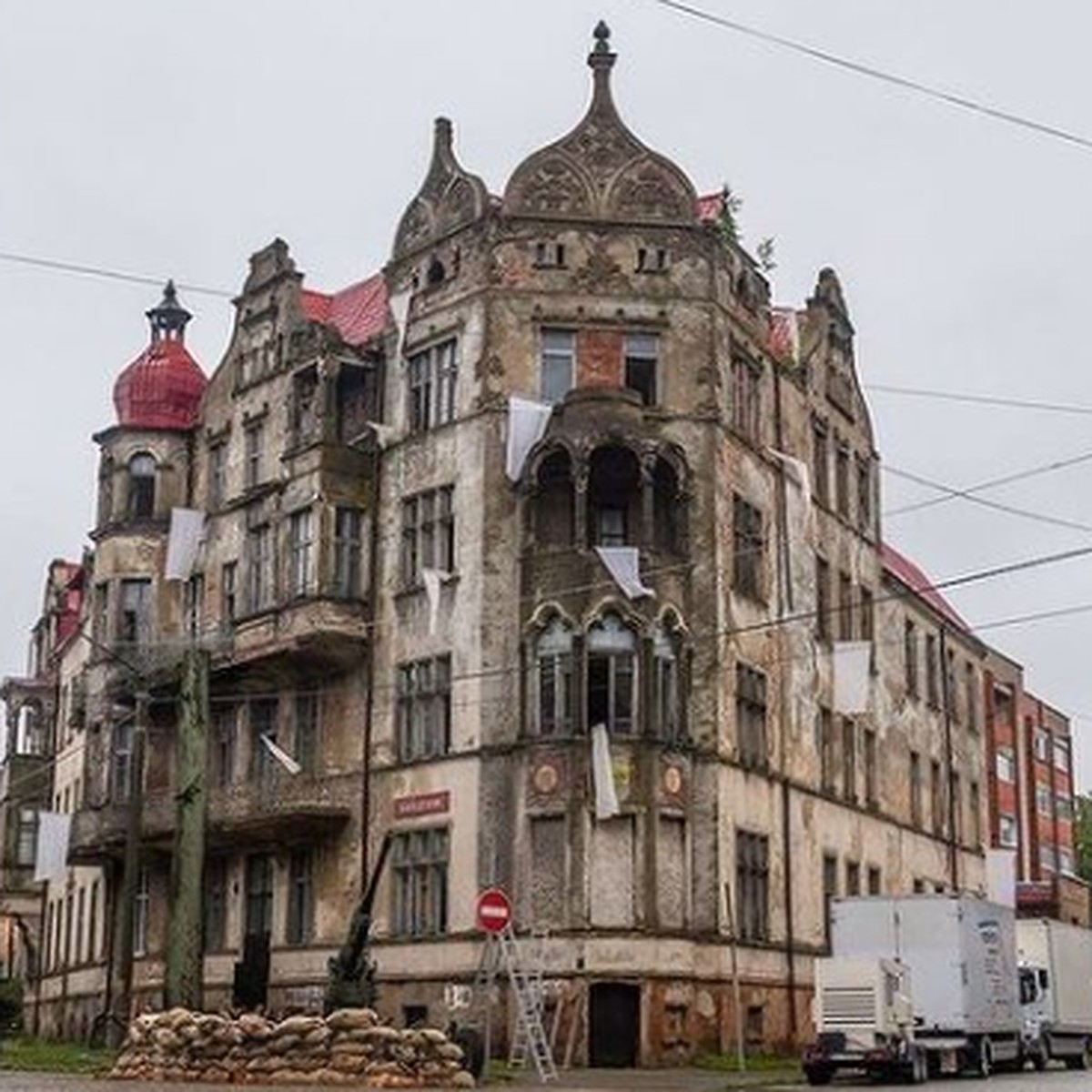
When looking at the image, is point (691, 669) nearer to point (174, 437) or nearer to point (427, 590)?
point (427, 590)

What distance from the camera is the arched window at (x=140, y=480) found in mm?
53938

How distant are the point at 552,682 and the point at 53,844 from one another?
61.3 feet

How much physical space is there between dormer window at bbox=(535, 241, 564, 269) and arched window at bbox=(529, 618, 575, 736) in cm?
845

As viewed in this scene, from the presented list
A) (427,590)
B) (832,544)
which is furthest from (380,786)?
(832,544)

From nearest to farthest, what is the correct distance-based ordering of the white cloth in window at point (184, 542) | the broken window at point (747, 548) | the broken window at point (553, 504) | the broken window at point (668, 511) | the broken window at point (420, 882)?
the broken window at point (420, 882) → the broken window at point (553, 504) → the broken window at point (668, 511) → the broken window at point (747, 548) → the white cloth in window at point (184, 542)

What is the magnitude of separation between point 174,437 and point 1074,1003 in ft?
92.5

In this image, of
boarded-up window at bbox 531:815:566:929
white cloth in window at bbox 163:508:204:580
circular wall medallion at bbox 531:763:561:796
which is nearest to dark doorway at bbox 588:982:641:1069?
boarded-up window at bbox 531:815:566:929

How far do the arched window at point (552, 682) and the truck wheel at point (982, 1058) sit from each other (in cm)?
1048

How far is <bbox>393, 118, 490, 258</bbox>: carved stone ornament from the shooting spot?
45.3 m

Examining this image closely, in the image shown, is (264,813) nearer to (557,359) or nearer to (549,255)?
(557,359)

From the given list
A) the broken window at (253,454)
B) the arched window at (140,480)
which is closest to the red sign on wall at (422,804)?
the broken window at (253,454)

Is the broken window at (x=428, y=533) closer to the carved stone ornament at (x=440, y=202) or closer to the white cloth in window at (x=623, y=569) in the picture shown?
the white cloth in window at (x=623, y=569)

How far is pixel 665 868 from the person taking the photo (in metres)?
40.3

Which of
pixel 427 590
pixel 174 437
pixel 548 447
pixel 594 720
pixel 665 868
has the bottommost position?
pixel 665 868
